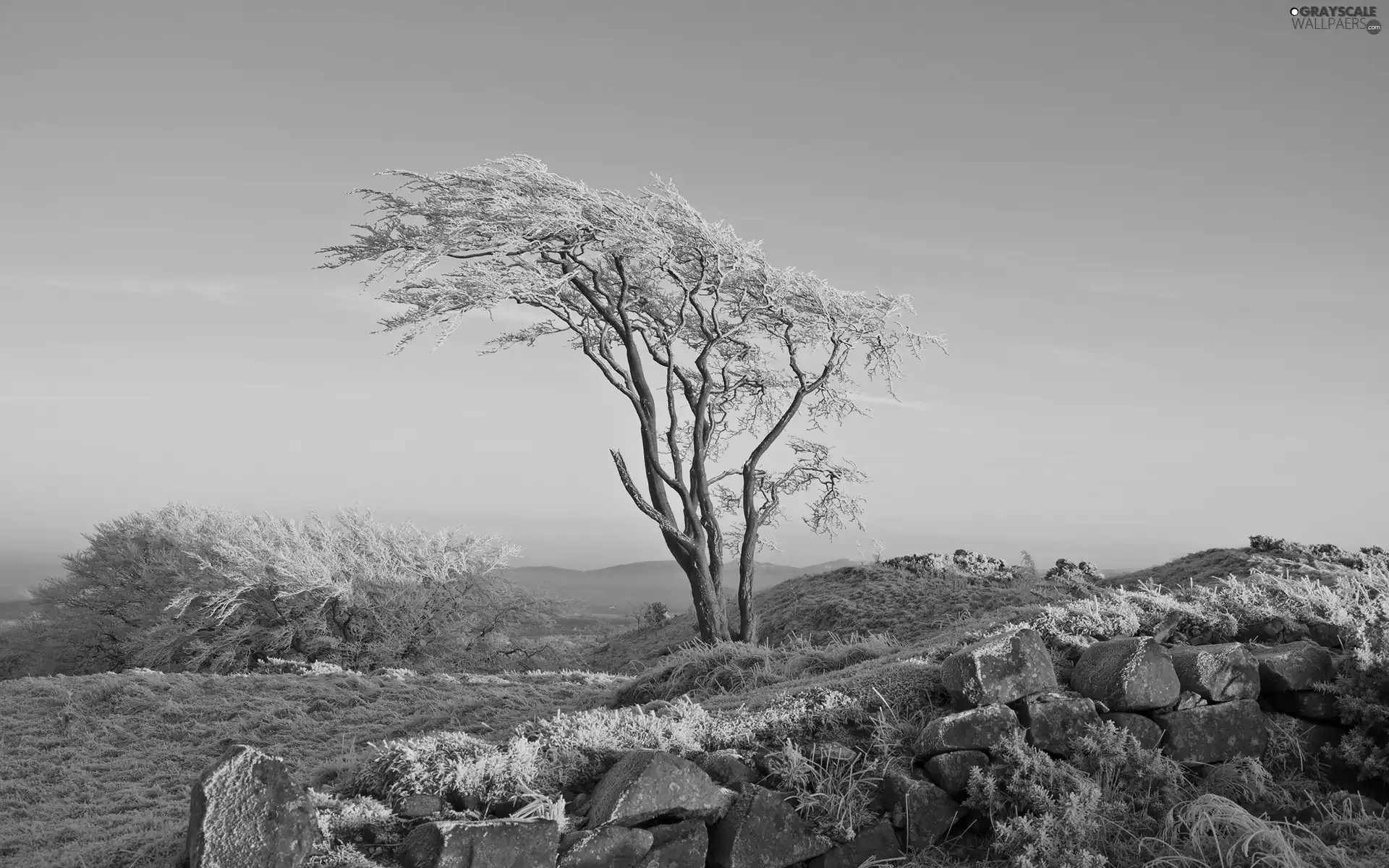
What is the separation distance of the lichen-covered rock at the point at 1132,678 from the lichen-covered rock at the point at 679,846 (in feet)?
Answer: 7.66

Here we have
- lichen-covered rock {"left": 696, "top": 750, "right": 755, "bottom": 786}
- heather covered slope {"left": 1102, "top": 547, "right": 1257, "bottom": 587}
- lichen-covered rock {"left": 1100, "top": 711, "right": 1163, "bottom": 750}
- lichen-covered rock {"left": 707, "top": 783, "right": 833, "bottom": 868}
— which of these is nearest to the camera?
lichen-covered rock {"left": 707, "top": 783, "right": 833, "bottom": 868}

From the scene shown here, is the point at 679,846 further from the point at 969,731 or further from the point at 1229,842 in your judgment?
the point at 1229,842

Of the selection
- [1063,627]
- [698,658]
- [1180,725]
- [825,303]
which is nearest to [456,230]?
[825,303]

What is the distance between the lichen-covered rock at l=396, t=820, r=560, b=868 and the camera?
147 inches

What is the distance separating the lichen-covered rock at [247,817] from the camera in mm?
3645

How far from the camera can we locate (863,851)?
14.0 ft

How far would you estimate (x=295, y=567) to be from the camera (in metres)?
15.9

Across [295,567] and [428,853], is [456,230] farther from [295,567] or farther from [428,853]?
[428,853]

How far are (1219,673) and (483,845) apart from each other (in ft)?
13.1

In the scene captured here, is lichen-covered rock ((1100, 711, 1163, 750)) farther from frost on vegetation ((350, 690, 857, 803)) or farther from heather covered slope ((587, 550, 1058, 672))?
heather covered slope ((587, 550, 1058, 672))

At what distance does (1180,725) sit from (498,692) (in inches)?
281

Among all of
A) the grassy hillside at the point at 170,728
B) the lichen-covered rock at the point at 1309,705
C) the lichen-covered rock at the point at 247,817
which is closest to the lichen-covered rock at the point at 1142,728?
the lichen-covered rock at the point at 1309,705

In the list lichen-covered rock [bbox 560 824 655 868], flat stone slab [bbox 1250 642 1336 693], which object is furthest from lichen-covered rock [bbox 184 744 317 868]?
flat stone slab [bbox 1250 642 1336 693]

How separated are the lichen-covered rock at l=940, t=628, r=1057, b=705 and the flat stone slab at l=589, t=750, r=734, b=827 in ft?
4.62
